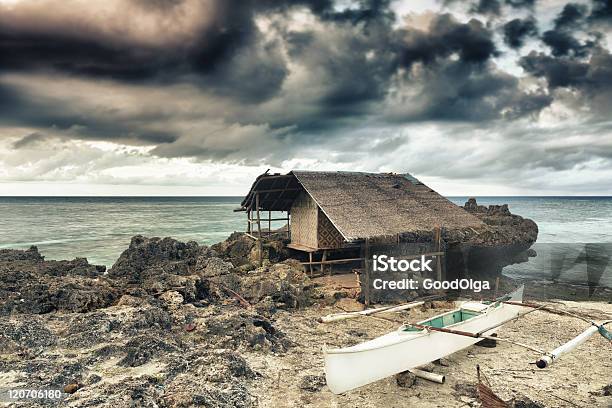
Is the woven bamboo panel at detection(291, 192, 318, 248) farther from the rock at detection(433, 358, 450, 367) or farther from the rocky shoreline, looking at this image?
the rock at detection(433, 358, 450, 367)

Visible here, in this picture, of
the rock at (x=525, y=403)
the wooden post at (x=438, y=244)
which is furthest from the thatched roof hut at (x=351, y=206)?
the rock at (x=525, y=403)

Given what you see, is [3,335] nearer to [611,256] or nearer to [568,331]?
[568,331]

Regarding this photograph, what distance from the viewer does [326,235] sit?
→ 1667cm

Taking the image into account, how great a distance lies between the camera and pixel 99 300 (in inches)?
456

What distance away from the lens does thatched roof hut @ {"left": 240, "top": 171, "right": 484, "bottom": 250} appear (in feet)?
47.0

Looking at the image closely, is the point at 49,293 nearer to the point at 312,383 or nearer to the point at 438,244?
the point at 312,383

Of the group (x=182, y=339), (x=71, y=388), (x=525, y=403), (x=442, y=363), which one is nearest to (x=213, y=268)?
(x=182, y=339)

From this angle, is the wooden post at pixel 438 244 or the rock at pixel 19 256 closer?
the wooden post at pixel 438 244

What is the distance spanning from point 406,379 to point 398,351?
3.40 feet

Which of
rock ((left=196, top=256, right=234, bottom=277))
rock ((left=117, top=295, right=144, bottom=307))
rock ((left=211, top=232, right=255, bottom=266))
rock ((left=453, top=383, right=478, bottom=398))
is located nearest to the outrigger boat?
rock ((left=453, top=383, right=478, bottom=398))

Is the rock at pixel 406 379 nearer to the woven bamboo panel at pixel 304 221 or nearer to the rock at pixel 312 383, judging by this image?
the rock at pixel 312 383

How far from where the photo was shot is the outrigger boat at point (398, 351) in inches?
271

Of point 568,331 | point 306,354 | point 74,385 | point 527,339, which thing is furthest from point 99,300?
point 568,331

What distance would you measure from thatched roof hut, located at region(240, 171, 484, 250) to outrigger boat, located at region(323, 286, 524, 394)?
459 cm
